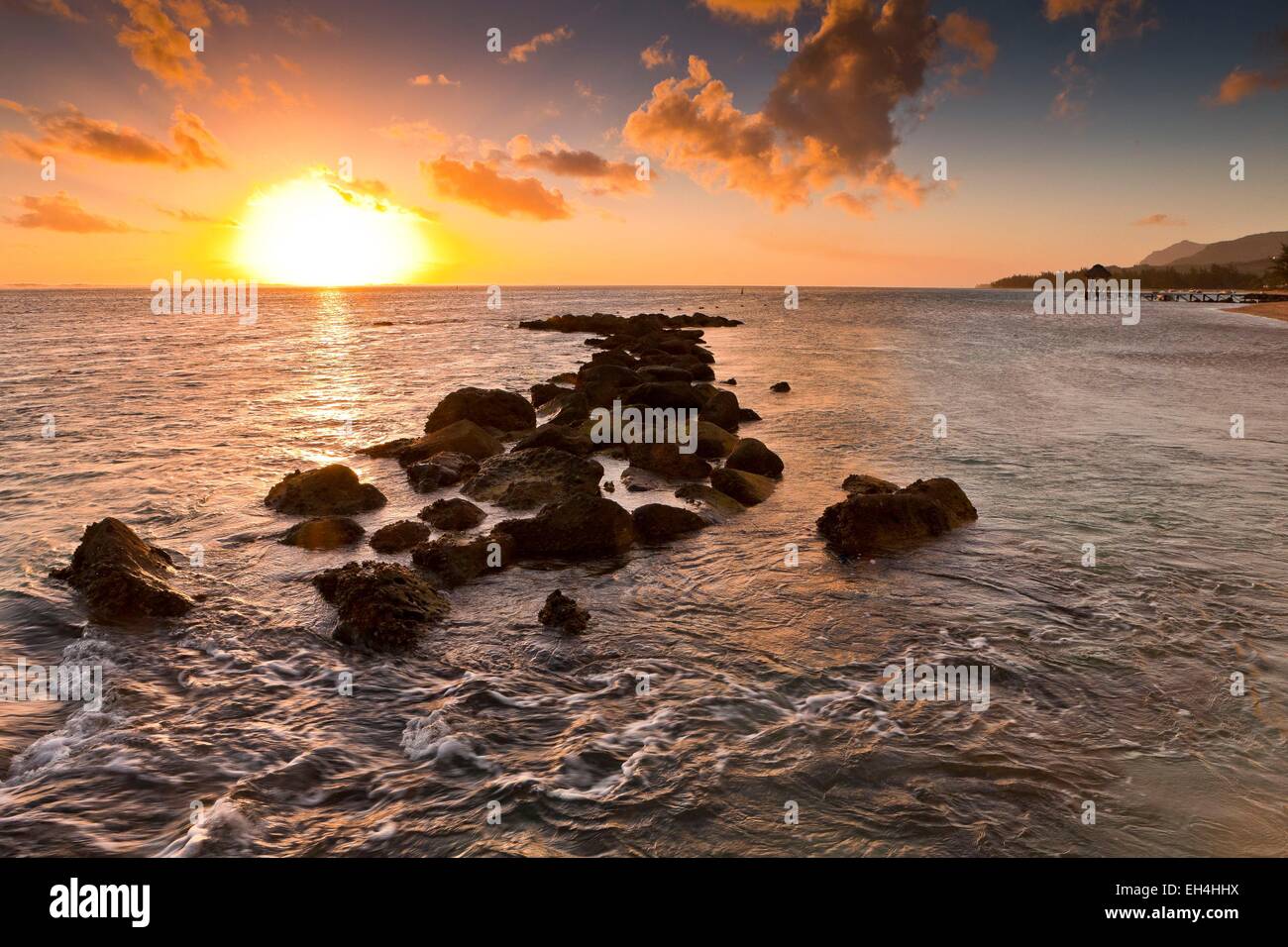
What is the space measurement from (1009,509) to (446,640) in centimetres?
1119

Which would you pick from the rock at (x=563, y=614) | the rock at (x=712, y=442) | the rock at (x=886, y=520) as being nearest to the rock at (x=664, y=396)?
the rock at (x=712, y=442)

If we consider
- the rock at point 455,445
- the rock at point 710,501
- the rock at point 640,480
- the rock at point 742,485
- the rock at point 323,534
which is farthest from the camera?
the rock at point 455,445

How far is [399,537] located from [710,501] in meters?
5.88

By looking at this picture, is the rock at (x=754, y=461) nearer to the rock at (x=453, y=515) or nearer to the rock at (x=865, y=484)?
the rock at (x=865, y=484)

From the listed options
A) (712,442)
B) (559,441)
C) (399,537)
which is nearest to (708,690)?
(399,537)

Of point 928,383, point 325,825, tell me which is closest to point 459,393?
point 325,825

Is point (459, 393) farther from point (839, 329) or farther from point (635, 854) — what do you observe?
point (839, 329)

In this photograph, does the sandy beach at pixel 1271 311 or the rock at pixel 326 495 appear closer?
the rock at pixel 326 495

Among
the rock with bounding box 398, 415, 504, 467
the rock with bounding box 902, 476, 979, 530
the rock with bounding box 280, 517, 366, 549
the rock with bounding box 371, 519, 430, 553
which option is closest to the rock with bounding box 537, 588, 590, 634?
the rock with bounding box 371, 519, 430, 553

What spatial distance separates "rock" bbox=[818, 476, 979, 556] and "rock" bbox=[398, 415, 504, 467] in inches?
359

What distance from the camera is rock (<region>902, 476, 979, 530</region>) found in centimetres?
1326

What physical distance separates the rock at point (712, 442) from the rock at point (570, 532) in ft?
21.3

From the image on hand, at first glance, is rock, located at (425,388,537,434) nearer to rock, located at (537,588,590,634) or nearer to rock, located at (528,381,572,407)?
rock, located at (528,381,572,407)

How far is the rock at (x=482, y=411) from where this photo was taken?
68.9ft
